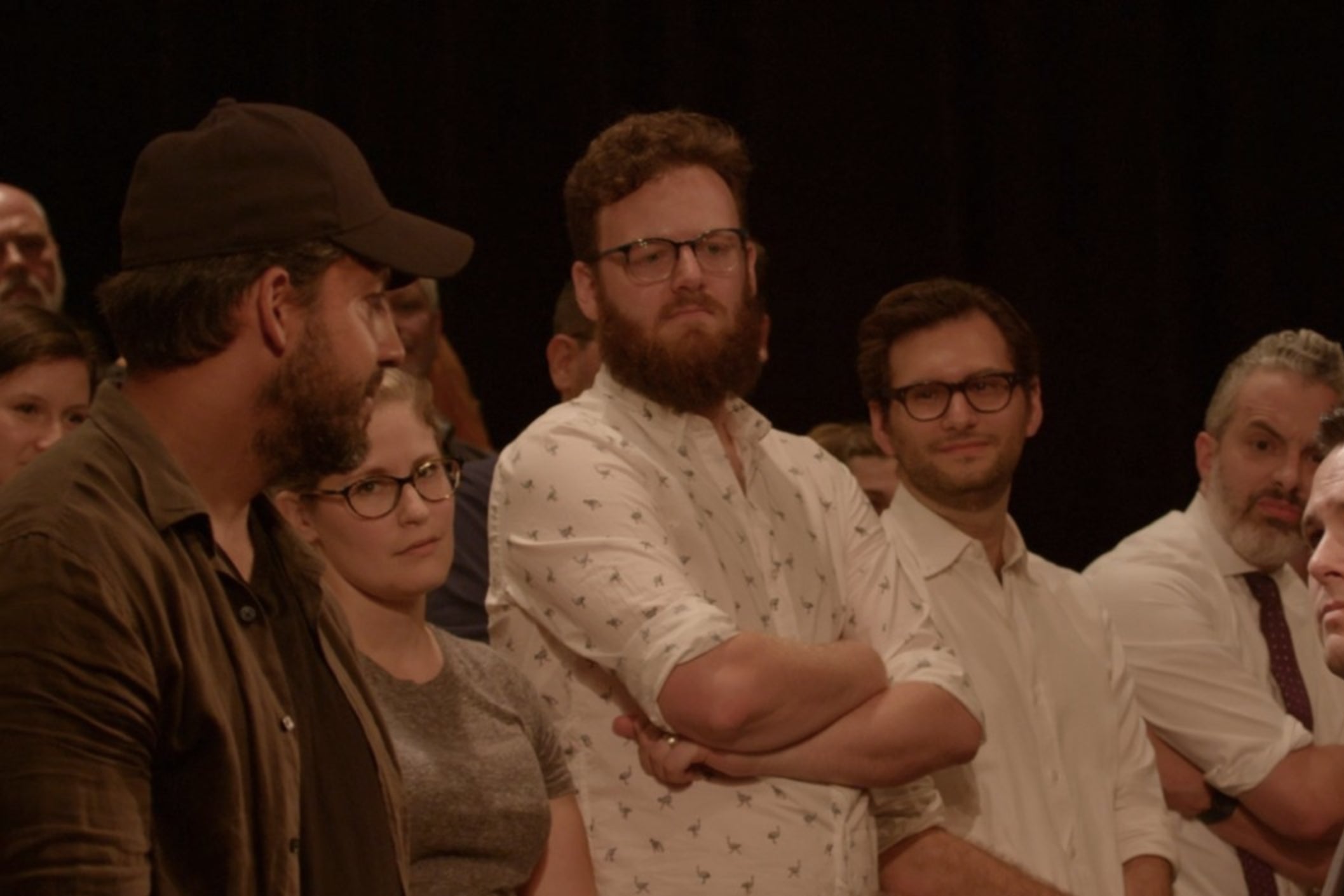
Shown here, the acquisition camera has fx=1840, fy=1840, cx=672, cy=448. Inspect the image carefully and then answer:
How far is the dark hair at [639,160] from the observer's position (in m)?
2.76

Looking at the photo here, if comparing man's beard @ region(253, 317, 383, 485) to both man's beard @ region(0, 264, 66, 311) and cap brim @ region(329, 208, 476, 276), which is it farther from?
man's beard @ region(0, 264, 66, 311)

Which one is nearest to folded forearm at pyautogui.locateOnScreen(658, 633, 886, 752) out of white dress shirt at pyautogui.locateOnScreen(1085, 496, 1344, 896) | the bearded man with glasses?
the bearded man with glasses

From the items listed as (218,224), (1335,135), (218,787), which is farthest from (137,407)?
(1335,135)

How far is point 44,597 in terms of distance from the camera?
152cm

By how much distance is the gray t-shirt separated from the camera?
2.31 m

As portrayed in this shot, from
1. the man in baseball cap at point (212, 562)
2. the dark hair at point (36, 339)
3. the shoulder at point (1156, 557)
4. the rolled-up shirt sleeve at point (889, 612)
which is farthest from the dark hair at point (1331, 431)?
the dark hair at point (36, 339)

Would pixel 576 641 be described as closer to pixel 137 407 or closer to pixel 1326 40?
pixel 137 407

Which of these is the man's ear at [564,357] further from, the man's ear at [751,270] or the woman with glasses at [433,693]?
the woman with glasses at [433,693]

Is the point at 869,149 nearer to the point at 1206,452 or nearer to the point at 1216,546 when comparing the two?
the point at 1206,452

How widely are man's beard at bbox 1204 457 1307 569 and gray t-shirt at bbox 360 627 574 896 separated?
5.38 feet

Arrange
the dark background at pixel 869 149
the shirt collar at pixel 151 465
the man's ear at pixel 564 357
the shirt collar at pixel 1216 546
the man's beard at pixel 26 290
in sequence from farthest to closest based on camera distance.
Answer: the dark background at pixel 869 149
the man's beard at pixel 26 290
the man's ear at pixel 564 357
the shirt collar at pixel 1216 546
the shirt collar at pixel 151 465

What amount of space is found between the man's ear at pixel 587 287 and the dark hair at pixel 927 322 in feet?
2.36

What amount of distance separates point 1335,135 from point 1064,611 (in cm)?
206

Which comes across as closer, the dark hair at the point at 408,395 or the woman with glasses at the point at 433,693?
the woman with glasses at the point at 433,693
